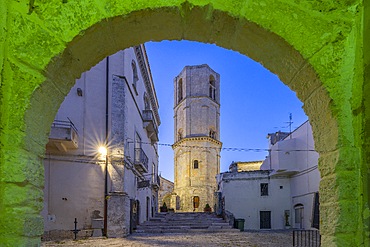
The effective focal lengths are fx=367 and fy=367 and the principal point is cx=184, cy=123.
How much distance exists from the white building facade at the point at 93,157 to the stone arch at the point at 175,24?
11932mm

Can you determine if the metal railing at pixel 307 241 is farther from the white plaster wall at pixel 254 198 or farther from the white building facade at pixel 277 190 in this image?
the white plaster wall at pixel 254 198

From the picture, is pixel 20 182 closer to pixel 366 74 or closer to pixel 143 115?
pixel 366 74

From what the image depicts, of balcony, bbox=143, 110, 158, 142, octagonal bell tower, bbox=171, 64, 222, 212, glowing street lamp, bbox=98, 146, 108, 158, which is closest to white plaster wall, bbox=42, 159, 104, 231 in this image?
glowing street lamp, bbox=98, 146, 108, 158

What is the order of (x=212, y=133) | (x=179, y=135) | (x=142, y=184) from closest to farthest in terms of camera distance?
(x=142, y=184)
(x=212, y=133)
(x=179, y=135)

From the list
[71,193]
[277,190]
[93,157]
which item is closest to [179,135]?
[277,190]

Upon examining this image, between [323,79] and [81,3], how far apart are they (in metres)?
1.55

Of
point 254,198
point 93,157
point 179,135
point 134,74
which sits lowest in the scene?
point 254,198

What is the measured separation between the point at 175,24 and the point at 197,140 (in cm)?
3353

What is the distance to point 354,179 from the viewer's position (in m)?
2.19

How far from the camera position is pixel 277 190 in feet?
82.5

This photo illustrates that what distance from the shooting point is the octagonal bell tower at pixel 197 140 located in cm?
3512

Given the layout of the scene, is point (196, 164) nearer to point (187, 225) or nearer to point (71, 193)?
point (187, 225)

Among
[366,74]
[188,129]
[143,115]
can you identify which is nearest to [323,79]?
[366,74]

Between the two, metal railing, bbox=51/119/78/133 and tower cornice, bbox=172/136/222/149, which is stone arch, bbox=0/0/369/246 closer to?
metal railing, bbox=51/119/78/133
